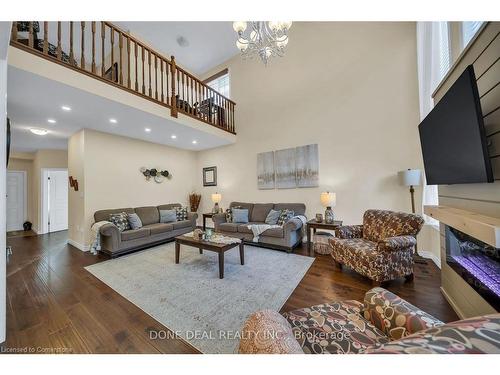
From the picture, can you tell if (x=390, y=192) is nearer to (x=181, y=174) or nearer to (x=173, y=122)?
(x=173, y=122)

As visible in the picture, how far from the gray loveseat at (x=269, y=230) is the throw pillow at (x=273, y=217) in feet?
0.60

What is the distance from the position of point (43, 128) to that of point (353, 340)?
5695mm

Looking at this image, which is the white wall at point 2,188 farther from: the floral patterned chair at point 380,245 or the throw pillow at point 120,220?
the floral patterned chair at point 380,245

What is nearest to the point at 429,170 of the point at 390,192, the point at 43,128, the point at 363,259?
the point at 363,259

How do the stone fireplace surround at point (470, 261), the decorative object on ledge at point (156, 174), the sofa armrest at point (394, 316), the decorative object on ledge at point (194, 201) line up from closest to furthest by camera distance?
the sofa armrest at point (394, 316) → the stone fireplace surround at point (470, 261) → the decorative object on ledge at point (156, 174) → the decorative object on ledge at point (194, 201)

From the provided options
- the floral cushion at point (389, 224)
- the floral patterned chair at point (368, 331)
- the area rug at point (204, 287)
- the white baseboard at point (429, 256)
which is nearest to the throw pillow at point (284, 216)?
the area rug at point (204, 287)

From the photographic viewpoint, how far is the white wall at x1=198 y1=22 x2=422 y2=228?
319cm

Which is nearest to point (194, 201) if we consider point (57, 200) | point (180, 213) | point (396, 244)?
point (180, 213)

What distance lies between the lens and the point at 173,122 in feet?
11.9

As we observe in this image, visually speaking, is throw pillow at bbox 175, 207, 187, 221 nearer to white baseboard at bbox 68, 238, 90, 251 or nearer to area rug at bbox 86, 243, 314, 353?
area rug at bbox 86, 243, 314, 353

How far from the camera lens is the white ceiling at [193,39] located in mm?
4500

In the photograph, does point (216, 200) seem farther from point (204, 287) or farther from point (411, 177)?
point (411, 177)
